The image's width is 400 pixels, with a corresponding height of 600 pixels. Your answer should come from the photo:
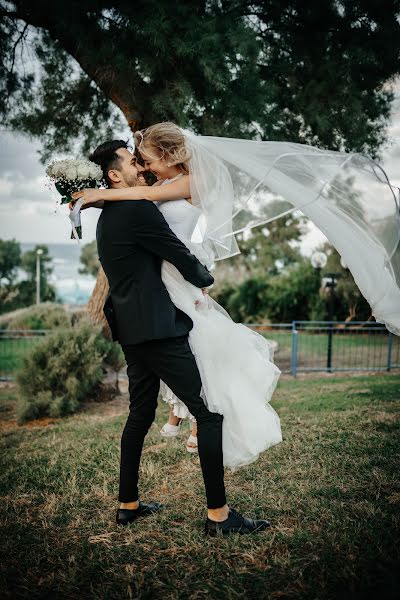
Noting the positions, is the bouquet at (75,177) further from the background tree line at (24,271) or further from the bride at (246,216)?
the background tree line at (24,271)

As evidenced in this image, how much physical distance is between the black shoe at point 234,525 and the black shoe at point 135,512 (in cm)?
49

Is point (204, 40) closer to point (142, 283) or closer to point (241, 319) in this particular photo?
point (142, 283)

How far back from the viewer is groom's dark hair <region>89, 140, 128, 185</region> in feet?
9.12

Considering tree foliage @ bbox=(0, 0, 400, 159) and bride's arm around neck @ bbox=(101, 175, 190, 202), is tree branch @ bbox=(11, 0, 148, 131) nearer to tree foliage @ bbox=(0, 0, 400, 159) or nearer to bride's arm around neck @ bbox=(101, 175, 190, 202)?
tree foliage @ bbox=(0, 0, 400, 159)

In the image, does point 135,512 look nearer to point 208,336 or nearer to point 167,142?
point 208,336

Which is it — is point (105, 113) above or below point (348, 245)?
above

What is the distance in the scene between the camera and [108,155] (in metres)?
2.81

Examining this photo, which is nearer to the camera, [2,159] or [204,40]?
[204,40]

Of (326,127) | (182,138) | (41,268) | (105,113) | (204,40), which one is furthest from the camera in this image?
(41,268)

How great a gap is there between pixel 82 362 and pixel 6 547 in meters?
4.29

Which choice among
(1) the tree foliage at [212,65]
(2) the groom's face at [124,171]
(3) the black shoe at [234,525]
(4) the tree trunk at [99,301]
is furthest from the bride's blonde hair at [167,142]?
(4) the tree trunk at [99,301]

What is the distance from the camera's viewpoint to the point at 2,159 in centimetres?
679

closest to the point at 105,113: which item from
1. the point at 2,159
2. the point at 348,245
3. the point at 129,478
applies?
the point at 2,159

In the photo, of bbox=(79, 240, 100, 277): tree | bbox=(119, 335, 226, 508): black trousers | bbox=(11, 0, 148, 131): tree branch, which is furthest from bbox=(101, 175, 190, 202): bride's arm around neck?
bbox=(79, 240, 100, 277): tree
